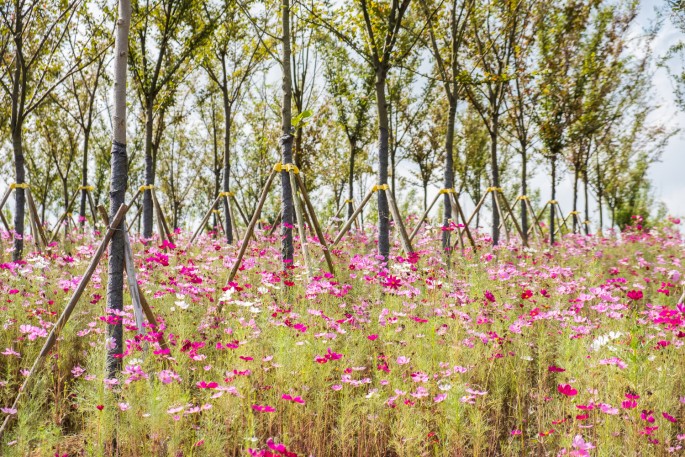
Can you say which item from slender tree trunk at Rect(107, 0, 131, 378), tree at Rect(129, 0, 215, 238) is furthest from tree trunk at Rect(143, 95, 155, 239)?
slender tree trunk at Rect(107, 0, 131, 378)

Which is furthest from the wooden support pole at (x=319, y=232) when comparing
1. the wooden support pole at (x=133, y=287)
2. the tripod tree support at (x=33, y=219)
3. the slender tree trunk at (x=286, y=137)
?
the tripod tree support at (x=33, y=219)

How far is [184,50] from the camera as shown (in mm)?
10844

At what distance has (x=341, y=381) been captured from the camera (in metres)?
3.71

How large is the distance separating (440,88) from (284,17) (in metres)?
12.6

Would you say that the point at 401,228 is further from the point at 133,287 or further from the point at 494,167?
the point at 494,167

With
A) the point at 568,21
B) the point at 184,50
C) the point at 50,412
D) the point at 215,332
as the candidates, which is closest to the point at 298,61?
the point at 184,50

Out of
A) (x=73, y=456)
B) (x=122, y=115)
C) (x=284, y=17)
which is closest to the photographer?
(x=73, y=456)

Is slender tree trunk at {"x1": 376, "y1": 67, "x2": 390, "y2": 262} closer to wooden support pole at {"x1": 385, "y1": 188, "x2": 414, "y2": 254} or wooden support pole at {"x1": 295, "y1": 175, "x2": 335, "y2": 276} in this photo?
wooden support pole at {"x1": 385, "y1": 188, "x2": 414, "y2": 254}

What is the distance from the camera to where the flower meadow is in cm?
313

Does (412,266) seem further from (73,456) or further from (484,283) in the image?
Answer: (73,456)

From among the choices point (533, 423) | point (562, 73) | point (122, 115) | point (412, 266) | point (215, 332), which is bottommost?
point (533, 423)

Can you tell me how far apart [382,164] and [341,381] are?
4770 mm

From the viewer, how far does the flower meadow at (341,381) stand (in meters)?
3.13

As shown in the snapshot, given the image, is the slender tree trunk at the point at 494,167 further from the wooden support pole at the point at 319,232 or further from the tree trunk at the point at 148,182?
the tree trunk at the point at 148,182
